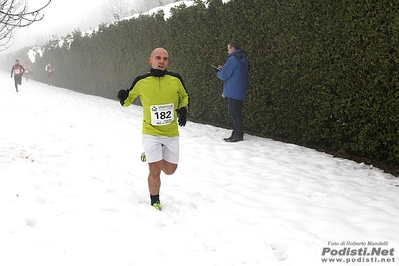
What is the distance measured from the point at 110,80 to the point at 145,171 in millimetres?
12924

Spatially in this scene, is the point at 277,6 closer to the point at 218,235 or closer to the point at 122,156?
the point at 122,156

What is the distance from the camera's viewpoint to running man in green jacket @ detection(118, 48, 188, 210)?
414 centimetres

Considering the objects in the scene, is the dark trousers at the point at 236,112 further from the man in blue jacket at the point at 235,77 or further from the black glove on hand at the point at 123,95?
the black glove on hand at the point at 123,95

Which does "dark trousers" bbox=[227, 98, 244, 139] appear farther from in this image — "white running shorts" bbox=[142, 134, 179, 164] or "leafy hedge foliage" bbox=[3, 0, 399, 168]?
"white running shorts" bbox=[142, 134, 179, 164]

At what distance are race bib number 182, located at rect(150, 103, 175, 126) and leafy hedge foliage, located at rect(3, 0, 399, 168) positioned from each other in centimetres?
348

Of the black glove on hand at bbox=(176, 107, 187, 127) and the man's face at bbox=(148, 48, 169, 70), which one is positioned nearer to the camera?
the man's face at bbox=(148, 48, 169, 70)

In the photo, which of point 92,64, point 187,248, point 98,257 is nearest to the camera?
point 98,257

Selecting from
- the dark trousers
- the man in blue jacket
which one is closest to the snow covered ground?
the dark trousers

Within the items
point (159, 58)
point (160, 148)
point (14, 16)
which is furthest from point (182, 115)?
point (14, 16)

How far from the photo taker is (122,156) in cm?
674

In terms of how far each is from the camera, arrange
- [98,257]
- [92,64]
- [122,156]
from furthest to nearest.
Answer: [92,64], [122,156], [98,257]

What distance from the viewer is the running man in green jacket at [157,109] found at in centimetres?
414

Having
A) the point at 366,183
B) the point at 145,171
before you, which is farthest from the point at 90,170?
the point at 366,183

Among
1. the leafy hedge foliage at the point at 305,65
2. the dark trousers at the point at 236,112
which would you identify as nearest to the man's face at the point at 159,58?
the leafy hedge foliage at the point at 305,65
